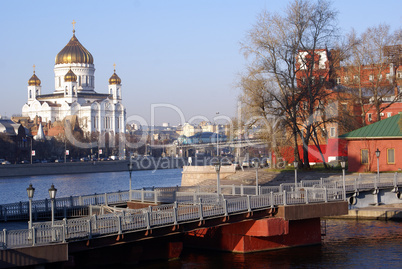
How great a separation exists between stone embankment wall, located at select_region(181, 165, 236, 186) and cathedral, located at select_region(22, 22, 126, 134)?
12978cm

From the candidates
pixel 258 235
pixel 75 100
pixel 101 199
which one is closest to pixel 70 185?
pixel 101 199

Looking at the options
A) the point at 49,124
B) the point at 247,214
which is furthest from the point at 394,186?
the point at 49,124

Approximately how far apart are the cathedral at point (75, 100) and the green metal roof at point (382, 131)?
467 ft

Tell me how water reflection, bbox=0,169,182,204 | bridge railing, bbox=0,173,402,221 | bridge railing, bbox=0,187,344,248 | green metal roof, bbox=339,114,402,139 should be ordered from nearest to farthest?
bridge railing, bbox=0,187,344,248 → bridge railing, bbox=0,173,402,221 → green metal roof, bbox=339,114,402,139 → water reflection, bbox=0,169,182,204

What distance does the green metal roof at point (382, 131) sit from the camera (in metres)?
44.1

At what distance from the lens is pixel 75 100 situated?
623 feet

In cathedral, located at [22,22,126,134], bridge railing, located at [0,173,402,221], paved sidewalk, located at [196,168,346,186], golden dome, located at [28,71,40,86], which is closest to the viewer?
bridge railing, located at [0,173,402,221]

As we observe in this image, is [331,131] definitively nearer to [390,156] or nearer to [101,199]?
[390,156]

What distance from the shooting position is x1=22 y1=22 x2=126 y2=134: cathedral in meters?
186

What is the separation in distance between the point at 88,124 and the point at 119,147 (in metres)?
25.4

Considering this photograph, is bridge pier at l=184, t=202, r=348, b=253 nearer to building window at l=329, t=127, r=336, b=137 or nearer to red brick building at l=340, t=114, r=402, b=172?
red brick building at l=340, t=114, r=402, b=172

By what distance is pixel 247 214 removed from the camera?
25.3m

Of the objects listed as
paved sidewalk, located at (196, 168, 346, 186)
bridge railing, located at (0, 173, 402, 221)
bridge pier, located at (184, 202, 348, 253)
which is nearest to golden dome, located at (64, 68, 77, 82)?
paved sidewalk, located at (196, 168, 346, 186)

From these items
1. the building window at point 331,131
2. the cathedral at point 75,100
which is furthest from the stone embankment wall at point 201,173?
the cathedral at point 75,100
